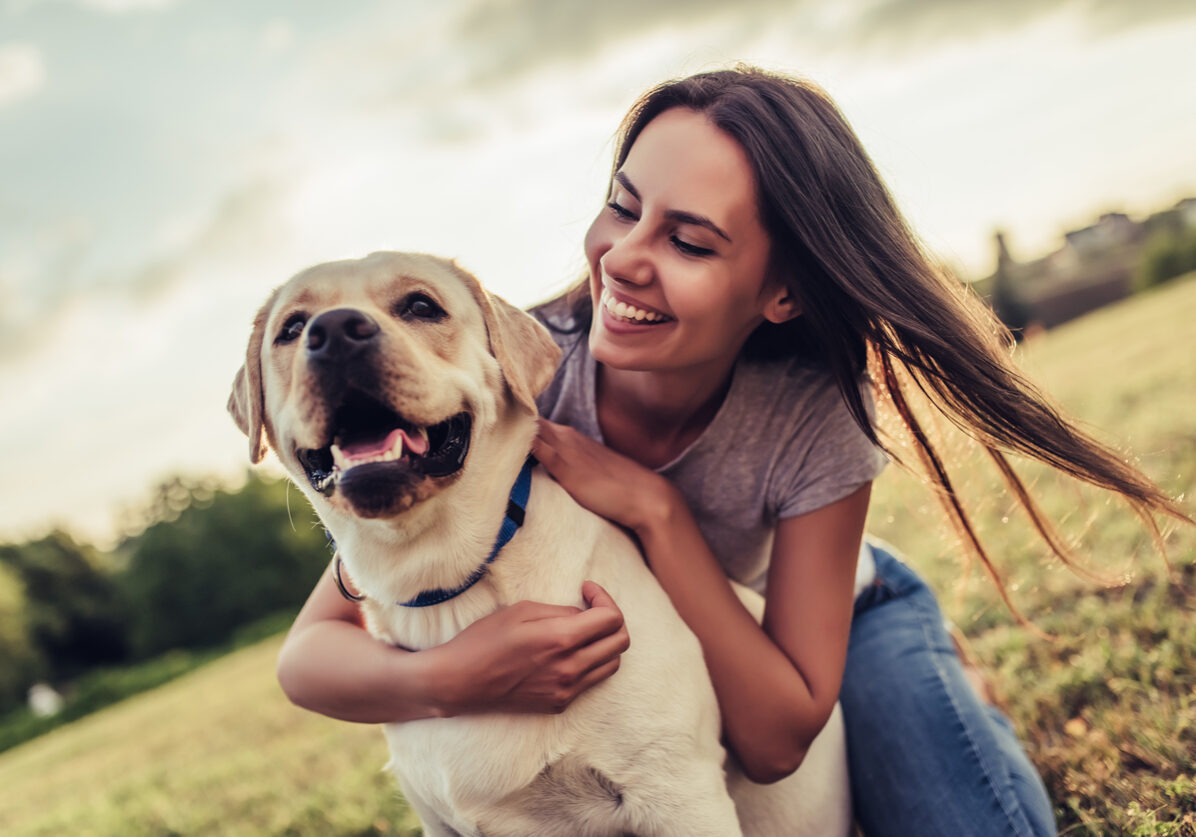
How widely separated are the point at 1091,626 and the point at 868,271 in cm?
206

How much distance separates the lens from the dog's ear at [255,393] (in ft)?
7.43

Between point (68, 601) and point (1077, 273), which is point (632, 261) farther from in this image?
point (1077, 273)

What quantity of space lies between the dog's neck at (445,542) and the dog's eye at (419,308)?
1.20ft

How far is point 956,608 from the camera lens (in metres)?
4.21

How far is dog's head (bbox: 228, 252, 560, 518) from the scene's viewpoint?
183 centimetres

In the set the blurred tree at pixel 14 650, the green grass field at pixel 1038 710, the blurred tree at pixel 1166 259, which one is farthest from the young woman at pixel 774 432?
the blurred tree at pixel 1166 259

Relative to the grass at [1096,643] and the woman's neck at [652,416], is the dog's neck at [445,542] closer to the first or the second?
the woman's neck at [652,416]


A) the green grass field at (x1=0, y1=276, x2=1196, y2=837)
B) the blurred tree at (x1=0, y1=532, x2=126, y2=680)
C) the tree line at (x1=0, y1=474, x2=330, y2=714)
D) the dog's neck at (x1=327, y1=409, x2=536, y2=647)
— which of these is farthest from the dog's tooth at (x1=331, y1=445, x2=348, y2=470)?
the blurred tree at (x1=0, y1=532, x2=126, y2=680)

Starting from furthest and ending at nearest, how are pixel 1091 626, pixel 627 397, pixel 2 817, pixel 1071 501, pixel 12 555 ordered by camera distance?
pixel 12 555 → pixel 2 817 → pixel 1071 501 → pixel 1091 626 → pixel 627 397

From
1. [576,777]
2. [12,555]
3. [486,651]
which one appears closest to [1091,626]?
[576,777]

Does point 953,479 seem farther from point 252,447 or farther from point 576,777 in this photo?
point 252,447

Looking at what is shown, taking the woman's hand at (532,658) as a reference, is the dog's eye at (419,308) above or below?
above

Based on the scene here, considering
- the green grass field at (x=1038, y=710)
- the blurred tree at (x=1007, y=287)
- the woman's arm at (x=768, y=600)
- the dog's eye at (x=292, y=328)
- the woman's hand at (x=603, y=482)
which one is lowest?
the blurred tree at (x=1007, y=287)

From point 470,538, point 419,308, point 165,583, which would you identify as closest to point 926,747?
point 470,538
